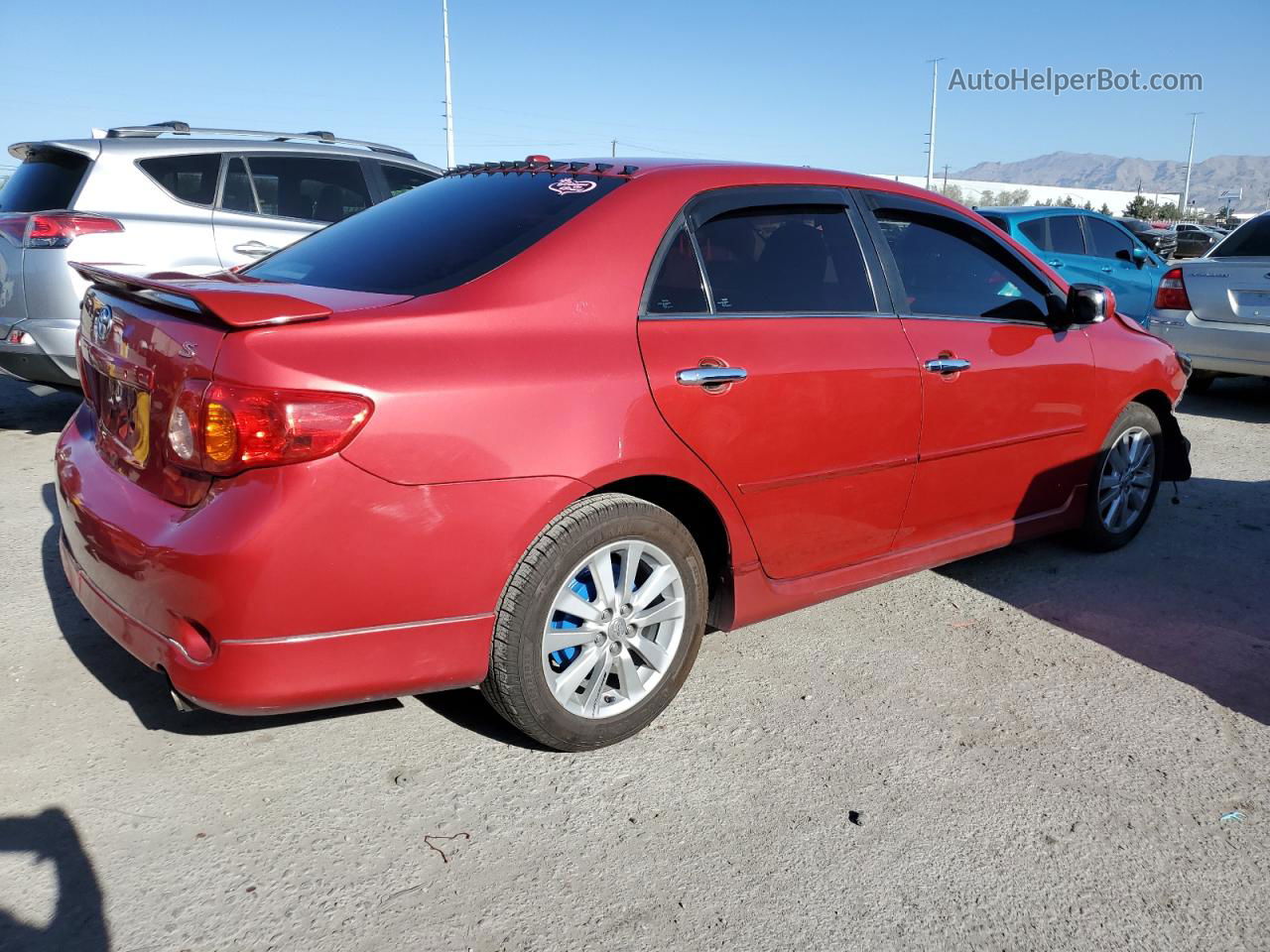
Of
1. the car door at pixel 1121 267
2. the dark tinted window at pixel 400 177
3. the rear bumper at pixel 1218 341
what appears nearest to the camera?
the dark tinted window at pixel 400 177

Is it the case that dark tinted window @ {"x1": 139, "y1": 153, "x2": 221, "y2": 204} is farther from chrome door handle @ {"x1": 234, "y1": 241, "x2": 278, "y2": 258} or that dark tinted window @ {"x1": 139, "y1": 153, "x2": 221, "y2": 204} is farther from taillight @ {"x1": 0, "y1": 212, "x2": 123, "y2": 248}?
taillight @ {"x1": 0, "y1": 212, "x2": 123, "y2": 248}

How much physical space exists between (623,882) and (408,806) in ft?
2.01

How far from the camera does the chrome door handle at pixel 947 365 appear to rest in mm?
3529

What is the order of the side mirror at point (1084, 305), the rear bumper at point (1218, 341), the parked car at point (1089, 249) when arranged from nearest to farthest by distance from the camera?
1. the side mirror at point (1084, 305)
2. the rear bumper at point (1218, 341)
3. the parked car at point (1089, 249)

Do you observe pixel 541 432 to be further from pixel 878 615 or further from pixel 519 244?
pixel 878 615

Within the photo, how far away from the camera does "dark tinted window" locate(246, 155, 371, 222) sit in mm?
6699

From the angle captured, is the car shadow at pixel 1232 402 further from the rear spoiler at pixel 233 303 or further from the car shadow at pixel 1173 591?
the rear spoiler at pixel 233 303

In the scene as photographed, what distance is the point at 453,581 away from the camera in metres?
2.47

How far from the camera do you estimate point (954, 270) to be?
388cm

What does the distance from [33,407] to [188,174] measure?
2.44m

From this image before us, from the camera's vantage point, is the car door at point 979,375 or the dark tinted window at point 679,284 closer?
the dark tinted window at point 679,284

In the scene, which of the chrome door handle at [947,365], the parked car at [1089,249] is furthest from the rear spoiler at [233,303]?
the parked car at [1089,249]

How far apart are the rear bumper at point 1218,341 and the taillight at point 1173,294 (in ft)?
0.18

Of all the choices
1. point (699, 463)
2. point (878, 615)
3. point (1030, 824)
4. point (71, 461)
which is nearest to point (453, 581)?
point (699, 463)
